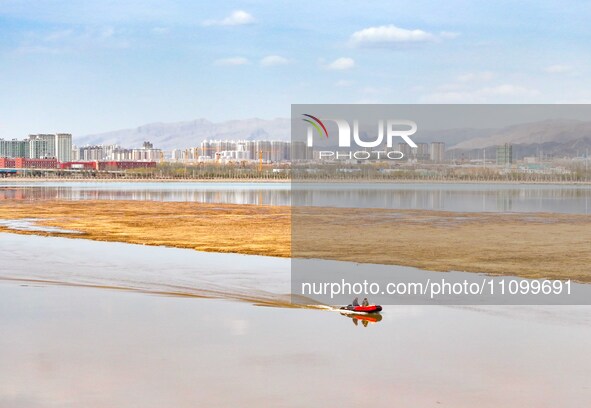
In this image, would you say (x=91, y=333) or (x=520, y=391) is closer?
(x=520, y=391)

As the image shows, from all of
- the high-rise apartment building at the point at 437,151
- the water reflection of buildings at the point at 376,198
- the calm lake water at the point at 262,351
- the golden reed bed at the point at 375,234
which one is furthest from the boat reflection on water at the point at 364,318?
the high-rise apartment building at the point at 437,151

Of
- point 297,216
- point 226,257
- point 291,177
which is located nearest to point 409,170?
point 291,177

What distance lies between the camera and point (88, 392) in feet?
31.3

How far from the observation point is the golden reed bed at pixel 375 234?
70.9ft

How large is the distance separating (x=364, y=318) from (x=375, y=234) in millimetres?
16015

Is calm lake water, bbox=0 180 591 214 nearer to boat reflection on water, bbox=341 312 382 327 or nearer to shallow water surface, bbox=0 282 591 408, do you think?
boat reflection on water, bbox=341 312 382 327

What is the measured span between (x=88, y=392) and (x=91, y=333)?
331cm

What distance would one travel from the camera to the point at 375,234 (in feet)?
97.3

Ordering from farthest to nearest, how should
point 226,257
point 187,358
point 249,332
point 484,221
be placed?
1. point 484,221
2. point 226,257
3. point 249,332
4. point 187,358

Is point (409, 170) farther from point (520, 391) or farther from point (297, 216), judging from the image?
point (520, 391)

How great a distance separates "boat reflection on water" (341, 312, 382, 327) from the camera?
1352 cm

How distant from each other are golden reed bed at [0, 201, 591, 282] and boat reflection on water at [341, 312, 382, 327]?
620 centimetres

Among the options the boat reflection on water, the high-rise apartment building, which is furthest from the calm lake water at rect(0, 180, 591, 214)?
the high-rise apartment building

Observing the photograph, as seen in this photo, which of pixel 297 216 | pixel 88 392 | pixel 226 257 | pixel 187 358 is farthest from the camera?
pixel 297 216
